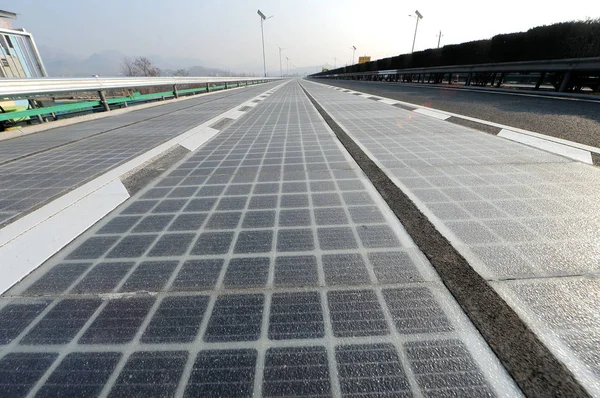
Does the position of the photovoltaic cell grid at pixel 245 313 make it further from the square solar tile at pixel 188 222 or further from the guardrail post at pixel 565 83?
the guardrail post at pixel 565 83

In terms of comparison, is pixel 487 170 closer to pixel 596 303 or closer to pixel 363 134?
pixel 596 303

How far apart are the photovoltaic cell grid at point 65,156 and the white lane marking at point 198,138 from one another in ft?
1.51

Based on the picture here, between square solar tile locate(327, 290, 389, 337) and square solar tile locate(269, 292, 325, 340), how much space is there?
0.09 m

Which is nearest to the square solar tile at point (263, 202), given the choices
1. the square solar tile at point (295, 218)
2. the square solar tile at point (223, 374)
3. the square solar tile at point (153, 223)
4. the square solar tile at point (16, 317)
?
the square solar tile at point (295, 218)

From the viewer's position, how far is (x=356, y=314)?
4.84ft

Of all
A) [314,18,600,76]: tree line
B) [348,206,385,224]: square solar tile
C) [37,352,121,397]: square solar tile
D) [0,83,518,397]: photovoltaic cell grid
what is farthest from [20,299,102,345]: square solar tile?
[314,18,600,76]: tree line

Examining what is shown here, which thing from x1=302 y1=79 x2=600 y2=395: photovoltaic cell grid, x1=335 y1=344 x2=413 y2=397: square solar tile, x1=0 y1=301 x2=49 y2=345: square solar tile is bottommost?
x1=335 y1=344 x2=413 y2=397: square solar tile

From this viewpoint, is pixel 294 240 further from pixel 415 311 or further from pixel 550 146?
pixel 550 146

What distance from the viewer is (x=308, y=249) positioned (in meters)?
2.02

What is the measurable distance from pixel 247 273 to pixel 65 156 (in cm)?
491

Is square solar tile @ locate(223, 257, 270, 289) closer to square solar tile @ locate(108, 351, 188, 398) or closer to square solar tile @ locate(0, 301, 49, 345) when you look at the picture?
square solar tile @ locate(108, 351, 188, 398)

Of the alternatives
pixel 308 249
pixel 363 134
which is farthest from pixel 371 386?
pixel 363 134

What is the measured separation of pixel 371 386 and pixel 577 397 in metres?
0.85

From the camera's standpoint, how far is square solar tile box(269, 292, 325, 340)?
54.1 inches
